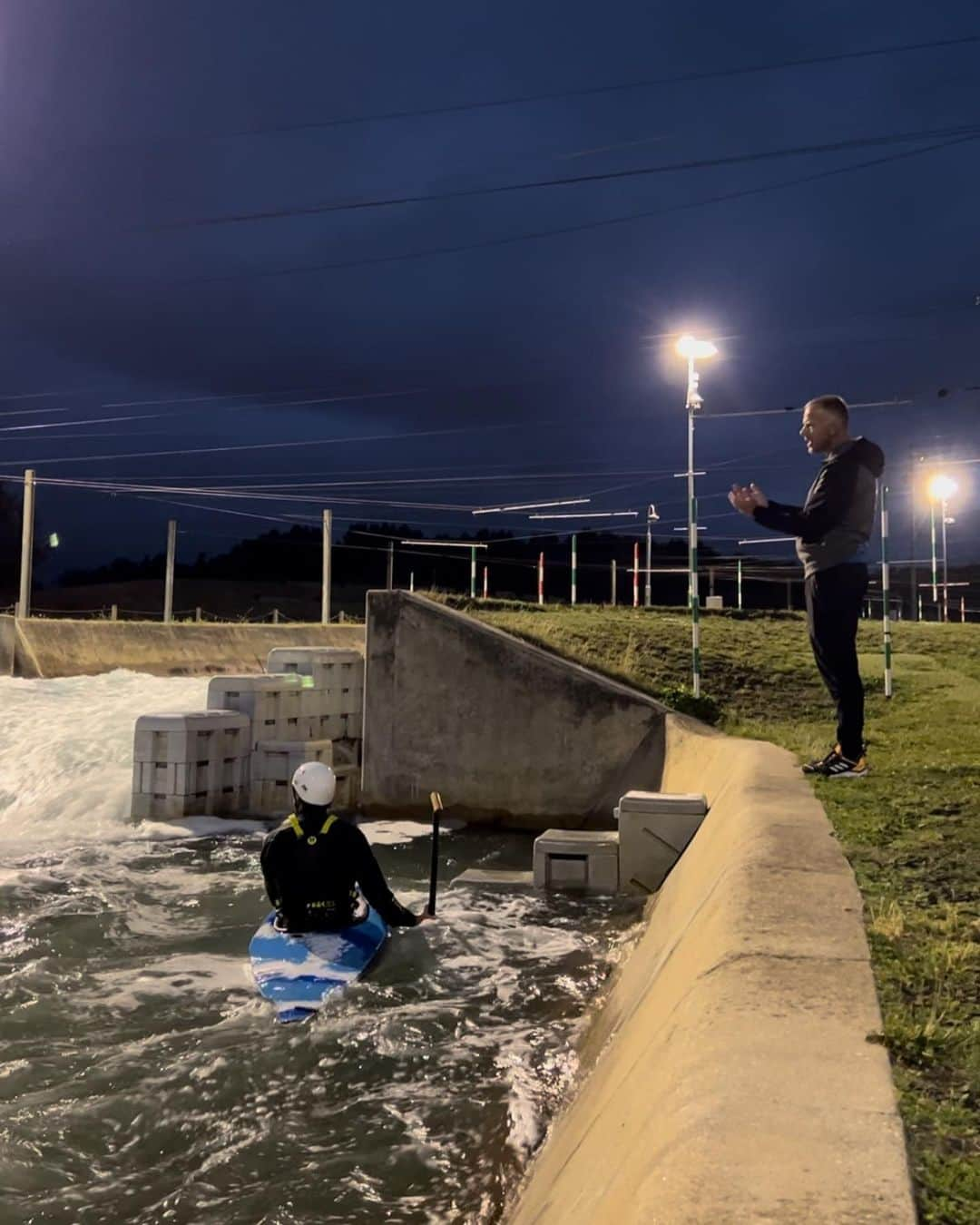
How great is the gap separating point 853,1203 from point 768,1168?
198 mm

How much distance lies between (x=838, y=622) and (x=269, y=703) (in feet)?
34.9

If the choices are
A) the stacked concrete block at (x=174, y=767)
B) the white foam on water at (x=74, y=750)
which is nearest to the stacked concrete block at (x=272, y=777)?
the stacked concrete block at (x=174, y=767)

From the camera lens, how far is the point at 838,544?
22.4 feet

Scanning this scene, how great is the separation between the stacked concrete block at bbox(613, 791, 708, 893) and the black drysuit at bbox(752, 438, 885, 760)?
2.84 metres

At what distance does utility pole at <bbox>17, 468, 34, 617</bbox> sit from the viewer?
23984mm

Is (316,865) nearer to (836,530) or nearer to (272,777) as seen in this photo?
(836,530)

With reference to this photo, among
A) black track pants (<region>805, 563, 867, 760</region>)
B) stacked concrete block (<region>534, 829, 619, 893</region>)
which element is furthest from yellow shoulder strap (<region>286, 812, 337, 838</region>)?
black track pants (<region>805, 563, 867, 760</region>)

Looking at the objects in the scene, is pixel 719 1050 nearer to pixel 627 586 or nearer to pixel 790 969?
pixel 790 969

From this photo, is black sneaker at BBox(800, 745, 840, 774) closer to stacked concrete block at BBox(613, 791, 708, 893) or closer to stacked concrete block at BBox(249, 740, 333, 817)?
stacked concrete block at BBox(613, 791, 708, 893)

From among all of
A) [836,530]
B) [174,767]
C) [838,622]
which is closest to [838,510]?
[836,530]

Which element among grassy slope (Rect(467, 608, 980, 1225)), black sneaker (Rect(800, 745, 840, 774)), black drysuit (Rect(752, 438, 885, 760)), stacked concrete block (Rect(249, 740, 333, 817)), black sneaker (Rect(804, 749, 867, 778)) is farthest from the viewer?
stacked concrete block (Rect(249, 740, 333, 817))

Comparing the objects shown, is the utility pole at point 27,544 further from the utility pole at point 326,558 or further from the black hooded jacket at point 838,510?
the black hooded jacket at point 838,510

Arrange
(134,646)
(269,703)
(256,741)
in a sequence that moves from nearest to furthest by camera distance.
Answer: (256,741)
(269,703)
(134,646)

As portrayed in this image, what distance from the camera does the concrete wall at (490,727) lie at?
1394 cm
